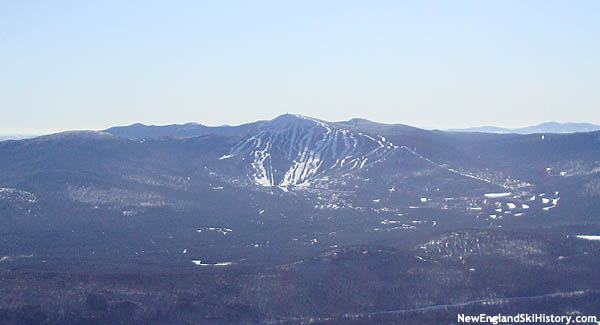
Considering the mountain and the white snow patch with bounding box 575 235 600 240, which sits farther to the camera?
the white snow patch with bounding box 575 235 600 240

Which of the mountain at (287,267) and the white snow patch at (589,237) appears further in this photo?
the white snow patch at (589,237)

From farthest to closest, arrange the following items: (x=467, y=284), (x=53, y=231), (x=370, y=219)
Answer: (x=370, y=219)
(x=53, y=231)
(x=467, y=284)

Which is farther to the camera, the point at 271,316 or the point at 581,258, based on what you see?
the point at 581,258

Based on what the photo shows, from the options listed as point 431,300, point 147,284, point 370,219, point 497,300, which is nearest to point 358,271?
point 431,300

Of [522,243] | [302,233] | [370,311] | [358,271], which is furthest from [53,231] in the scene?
[522,243]

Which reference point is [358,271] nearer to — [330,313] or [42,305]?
[330,313]

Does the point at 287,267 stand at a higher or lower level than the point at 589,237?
lower

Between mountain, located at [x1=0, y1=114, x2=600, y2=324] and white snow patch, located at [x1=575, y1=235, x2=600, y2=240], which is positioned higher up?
white snow patch, located at [x1=575, y1=235, x2=600, y2=240]

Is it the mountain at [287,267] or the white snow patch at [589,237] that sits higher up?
the white snow patch at [589,237]

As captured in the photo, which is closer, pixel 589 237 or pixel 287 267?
pixel 287 267

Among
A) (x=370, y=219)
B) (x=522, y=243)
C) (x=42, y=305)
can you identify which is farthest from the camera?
(x=370, y=219)
